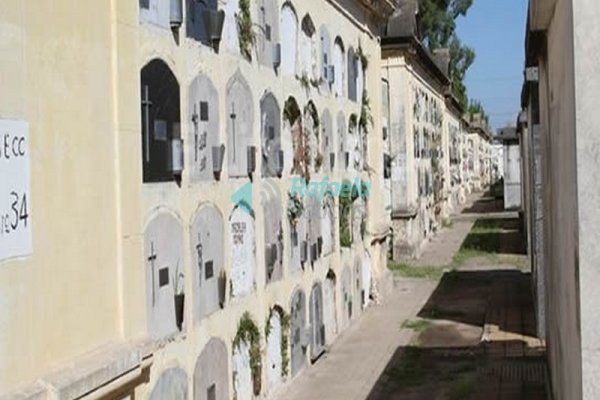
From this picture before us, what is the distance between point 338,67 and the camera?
36.4ft

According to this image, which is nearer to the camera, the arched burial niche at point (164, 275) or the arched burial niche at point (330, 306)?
the arched burial niche at point (164, 275)

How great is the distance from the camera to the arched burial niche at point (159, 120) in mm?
5105

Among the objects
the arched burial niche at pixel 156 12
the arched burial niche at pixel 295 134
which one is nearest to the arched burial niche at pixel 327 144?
the arched burial niche at pixel 295 134

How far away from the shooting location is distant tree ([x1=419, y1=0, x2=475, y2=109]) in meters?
A: 37.0

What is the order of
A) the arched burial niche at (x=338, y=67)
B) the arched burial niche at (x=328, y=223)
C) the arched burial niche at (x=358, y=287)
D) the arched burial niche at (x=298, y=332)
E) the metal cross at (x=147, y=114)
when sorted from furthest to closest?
1. the arched burial niche at (x=358, y=287)
2. the arched burial niche at (x=338, y=67)
3. the arched burial niche at (x=328, y=223)
4. the arched burial niche at (x=298, y=332)
5. the metal cross at (x=147, y=114)

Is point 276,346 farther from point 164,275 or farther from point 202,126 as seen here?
point 164,275

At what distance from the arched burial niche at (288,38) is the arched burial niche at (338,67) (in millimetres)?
1963

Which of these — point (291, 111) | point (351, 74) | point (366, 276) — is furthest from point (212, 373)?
point (366, 276)

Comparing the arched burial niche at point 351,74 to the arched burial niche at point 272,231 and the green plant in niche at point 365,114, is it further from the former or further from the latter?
the arched burial niche at point 272,231

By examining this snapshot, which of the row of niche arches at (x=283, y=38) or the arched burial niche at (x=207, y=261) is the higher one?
the row of niche arches at (x=283, y=38)

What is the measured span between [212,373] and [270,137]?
92.2 inches

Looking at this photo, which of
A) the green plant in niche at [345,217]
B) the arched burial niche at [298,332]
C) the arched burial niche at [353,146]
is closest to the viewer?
the arched burial niche at [298,332]

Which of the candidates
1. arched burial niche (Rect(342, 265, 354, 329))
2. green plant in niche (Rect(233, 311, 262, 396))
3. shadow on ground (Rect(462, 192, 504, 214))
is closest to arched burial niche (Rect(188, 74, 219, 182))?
green plant in niche (Rect(233, 311, 262, 396))

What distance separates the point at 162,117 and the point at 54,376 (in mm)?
1882
